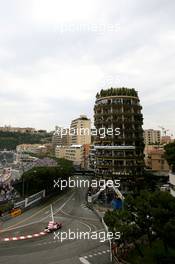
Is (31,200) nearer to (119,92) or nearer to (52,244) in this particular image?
(119,92)

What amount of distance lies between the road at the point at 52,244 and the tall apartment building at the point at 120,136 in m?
13.6

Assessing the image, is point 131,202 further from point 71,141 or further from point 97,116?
point 71,141

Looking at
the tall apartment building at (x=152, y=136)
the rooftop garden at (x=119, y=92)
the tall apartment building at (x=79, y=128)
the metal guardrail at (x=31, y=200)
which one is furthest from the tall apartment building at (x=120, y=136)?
the tall apartment building at (x=152, y=136)

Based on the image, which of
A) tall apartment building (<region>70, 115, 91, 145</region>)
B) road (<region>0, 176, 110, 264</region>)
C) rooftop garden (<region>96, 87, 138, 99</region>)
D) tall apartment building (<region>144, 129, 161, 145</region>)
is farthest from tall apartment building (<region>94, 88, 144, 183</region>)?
tall apartment building (<region>144, 129, 161, 145</region>)

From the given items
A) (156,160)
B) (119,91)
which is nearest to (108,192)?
(119,91)

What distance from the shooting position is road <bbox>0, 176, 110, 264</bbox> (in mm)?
30078

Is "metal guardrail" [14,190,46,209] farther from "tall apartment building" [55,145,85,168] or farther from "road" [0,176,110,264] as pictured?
"tall apartment building" [55,145,85,168]

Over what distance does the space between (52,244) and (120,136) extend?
36390mm

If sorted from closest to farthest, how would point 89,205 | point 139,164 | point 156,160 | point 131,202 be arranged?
point 131,202
point 89,205
point 139,164
point 156,160

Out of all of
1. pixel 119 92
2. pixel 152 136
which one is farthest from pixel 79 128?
pixel 119 92

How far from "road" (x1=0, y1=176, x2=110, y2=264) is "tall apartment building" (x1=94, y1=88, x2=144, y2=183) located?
13.6 meters

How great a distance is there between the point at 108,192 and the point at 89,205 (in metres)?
6.65

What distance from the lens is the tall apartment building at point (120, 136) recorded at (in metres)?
67.4

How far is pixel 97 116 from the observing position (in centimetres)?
7162
